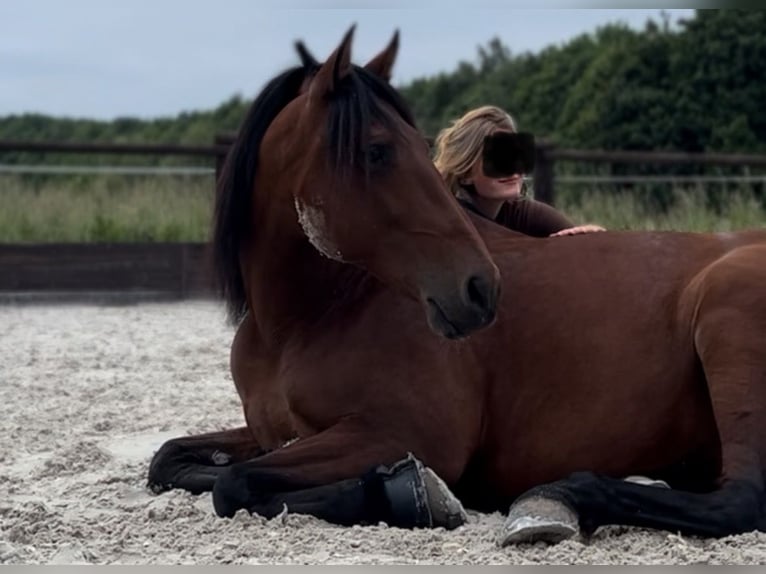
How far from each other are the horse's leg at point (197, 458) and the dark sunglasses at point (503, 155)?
1.32 meters

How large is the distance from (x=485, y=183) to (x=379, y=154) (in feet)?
3.99

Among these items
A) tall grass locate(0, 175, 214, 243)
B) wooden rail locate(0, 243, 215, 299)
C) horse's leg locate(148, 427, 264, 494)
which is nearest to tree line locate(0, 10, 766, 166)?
tall grass locate(0, 175, 214, 243)

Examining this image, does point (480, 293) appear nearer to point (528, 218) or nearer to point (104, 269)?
point (528, 218)

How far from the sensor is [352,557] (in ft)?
9.78

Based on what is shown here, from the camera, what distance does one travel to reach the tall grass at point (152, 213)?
39.5 ft

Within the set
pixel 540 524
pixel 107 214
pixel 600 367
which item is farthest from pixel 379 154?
pixel 107 214

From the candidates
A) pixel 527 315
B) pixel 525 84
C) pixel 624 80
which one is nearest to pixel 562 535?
pixel 527 315

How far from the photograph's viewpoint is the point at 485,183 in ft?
15.0

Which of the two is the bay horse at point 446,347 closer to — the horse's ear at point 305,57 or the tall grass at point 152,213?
the horse's ear at point 305,57

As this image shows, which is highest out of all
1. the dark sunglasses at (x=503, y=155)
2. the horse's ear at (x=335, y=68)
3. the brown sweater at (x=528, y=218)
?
the horse's ear at (x=335, y=68)

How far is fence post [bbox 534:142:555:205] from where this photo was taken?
40.1 ft

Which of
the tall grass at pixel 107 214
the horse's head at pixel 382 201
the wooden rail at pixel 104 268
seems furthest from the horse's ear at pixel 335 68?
the tall grass at pixel 107 214

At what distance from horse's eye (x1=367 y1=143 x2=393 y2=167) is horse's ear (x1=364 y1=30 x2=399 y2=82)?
36 cm

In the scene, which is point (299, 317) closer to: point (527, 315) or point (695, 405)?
point (527, 315)
